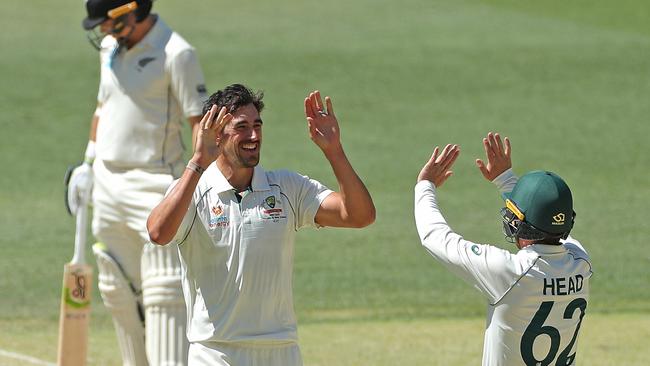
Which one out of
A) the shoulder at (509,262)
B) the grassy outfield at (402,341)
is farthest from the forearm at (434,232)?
the grassy outfield at (402,341)

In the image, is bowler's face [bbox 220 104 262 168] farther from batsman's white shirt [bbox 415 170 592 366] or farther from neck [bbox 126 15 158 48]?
neck [bbox 126 15 158 48]

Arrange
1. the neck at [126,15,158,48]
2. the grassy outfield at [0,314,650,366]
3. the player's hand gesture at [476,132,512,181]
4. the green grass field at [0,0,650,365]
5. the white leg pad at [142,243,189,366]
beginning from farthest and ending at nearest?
1. the green grass field at [0,0,650,365]
2. the grassy outfield at [0,314,650,366]
3. the neck at [126,15,158,48]
4. the white leg pad at [142,243,189,366]
5. the player's hand gesture at [476,132,512,181]

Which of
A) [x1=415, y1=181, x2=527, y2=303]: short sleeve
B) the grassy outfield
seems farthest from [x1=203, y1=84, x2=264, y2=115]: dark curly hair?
the grassy outfield

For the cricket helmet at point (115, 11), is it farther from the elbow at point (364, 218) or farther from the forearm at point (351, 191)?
the elbow at point (364, 218)

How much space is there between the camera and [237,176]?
5652 mm

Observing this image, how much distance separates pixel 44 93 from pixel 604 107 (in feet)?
25.8

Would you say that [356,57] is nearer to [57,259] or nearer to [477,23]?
[477,23]

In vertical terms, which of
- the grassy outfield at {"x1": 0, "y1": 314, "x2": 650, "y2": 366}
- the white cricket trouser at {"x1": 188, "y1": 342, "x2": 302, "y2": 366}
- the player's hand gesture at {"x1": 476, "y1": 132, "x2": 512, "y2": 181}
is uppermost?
the player's hand gesture at {"x1": 476, "y1": 132, "x2": 512, "y2": 181}

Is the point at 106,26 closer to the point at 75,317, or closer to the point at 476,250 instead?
the point at 75,317

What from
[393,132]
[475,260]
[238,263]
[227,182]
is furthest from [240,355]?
[393,132]

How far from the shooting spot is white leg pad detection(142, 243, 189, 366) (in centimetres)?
759

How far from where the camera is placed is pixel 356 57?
21.4 metres

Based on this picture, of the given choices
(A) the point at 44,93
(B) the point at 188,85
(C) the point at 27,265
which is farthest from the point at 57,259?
(A) the point at 44,93

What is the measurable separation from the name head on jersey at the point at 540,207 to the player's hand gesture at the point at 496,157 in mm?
535
